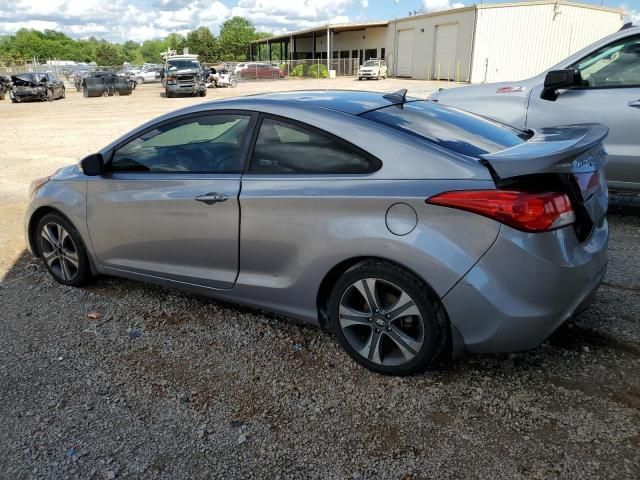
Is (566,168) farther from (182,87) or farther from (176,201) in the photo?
(182,87)

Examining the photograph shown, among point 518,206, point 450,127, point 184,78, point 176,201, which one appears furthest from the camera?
point 184,78

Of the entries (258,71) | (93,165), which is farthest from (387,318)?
(258,71)

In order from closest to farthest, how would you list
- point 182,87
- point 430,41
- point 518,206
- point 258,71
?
point 518,206
point 182,87
point 430,41
point 258,71

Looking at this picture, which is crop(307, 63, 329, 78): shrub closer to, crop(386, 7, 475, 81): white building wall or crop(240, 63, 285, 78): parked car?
crop(240, 63, 285, 78): parked car

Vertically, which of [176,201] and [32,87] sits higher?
[176,201]

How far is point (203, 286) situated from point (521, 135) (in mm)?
2262

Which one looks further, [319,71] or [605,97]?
[319,71]

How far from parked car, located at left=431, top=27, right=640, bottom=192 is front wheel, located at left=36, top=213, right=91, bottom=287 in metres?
4.43

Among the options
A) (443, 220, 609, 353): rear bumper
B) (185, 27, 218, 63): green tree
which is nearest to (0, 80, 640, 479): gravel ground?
(443, 220, 609, 353): rear bumper

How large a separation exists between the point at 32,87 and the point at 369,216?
103ft

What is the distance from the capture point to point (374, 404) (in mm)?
2807

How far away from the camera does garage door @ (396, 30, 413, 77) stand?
46.2m

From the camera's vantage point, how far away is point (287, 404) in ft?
9.36

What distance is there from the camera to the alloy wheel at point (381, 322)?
282cm
